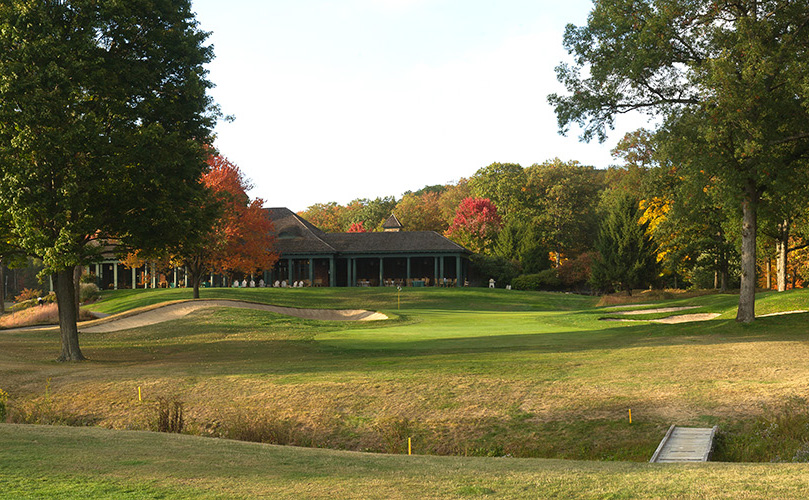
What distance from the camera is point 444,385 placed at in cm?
1559

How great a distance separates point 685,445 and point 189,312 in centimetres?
3002

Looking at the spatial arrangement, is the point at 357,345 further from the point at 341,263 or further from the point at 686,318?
the point at 341,263

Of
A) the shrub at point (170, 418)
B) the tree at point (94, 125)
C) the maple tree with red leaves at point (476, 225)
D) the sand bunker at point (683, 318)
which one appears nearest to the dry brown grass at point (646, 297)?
the sand bunker at point (683, 318)

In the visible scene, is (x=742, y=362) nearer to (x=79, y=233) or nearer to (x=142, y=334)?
(x=79, y=233)

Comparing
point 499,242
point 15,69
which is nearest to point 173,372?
point 15,69

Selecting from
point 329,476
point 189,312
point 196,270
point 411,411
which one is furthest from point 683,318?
point 329,476

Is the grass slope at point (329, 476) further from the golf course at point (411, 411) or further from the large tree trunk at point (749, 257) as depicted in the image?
the large tree trunk at point (749, 257)

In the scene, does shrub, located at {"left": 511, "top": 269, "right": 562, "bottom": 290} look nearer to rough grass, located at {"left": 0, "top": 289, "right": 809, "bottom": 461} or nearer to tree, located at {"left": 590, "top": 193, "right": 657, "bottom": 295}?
tree, located at {"left": 590, "top": 193, "right": 657, "bottom": 295}

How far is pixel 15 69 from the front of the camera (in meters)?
18.4

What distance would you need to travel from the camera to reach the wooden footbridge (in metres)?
10.2

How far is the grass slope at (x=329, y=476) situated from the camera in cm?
667

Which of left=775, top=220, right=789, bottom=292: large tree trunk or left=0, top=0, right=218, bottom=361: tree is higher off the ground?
left=0, top=0, right=218, bottom=361: tree

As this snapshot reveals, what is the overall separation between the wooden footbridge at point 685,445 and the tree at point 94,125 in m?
15.7

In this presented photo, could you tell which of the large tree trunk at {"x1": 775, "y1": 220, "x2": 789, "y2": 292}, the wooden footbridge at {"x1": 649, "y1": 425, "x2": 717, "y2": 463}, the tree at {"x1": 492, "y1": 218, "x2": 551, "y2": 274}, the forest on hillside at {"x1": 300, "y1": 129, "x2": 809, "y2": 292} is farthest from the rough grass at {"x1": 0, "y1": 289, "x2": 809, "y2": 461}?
the tree at {"x1": 492, "y1": 218, "x2": 551, "y2": 274}
